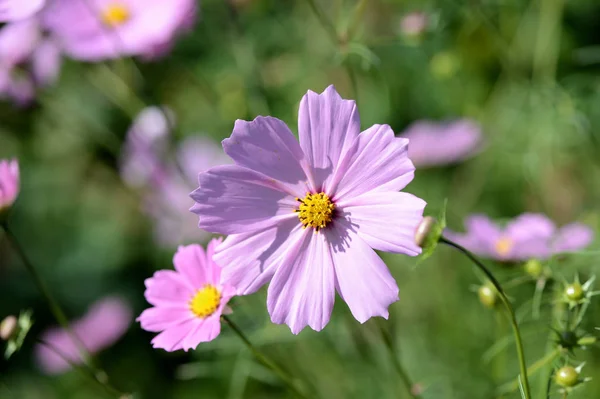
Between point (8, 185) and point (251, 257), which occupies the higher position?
point (8, 185)

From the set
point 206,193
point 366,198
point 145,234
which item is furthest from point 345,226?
point 145,234

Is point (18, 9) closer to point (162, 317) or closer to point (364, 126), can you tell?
point (162, 317)

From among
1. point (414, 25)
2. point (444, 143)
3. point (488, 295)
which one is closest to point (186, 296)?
point (488, 295)

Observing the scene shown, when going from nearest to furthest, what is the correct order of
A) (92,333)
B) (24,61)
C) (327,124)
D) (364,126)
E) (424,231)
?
1. (424,231)
2. (327,124)
3. (24,61)
4. (364,126)
5. (92,333)

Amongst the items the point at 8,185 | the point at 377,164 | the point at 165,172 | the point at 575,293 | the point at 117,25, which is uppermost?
the point at 117,25

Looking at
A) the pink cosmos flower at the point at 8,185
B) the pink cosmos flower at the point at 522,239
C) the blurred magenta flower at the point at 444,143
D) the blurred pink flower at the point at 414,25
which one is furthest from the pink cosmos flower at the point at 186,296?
the blurred magenta flower at the point at 444,143

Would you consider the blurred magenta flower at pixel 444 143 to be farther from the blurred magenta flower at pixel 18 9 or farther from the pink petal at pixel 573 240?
the blurred magenta flower at pixel 18 9

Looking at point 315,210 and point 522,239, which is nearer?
point 315,210
